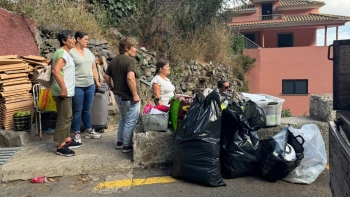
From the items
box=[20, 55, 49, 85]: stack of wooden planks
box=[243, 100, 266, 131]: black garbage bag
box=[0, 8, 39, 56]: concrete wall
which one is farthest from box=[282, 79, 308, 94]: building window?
box=[243, 100, 266, 131]: black garbage bag

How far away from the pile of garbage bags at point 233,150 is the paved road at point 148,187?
0.30 ft

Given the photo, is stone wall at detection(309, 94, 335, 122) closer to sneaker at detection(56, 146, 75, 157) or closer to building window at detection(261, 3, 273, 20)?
sneaker at detection(56, 146, 75, 157)

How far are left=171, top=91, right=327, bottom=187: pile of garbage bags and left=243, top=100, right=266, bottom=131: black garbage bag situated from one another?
32 millimetres

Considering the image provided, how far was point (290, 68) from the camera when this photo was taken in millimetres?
18500

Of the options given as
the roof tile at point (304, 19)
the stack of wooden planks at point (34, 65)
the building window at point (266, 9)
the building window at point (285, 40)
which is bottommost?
the stack of wooden planks at point (34, 65)

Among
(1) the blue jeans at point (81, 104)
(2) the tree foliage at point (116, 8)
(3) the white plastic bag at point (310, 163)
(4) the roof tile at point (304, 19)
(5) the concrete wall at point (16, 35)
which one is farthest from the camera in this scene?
(4) the roof tile at point (304, 19)

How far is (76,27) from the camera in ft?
26.3

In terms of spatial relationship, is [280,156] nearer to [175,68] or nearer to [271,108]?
[271,108]

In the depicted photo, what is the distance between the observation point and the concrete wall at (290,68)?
59.6 feet

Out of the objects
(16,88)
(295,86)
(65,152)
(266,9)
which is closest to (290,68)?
(295,86)

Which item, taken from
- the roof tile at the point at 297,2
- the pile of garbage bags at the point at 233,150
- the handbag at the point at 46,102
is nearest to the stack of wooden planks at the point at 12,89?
the handbag at the point at 46,102

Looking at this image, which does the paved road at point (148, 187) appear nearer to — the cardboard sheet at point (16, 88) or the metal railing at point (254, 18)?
the cardboard sheet at point (16, 88)

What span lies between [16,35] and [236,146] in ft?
16.1

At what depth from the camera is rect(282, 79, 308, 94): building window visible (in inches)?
741
